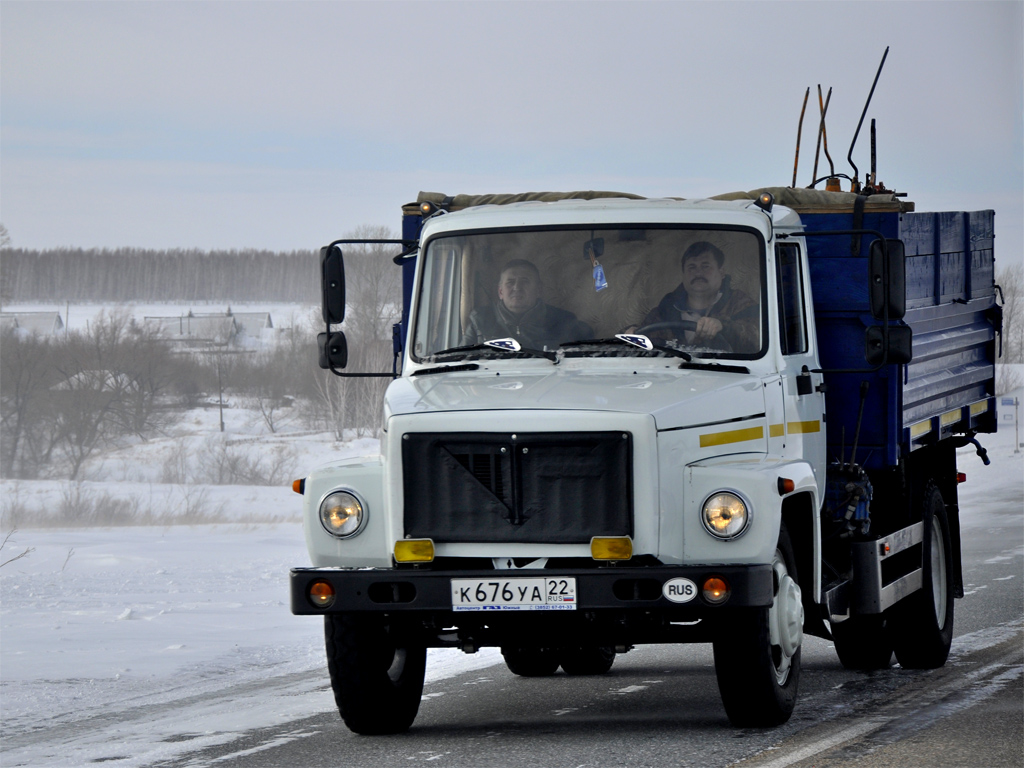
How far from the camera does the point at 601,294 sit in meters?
7.54

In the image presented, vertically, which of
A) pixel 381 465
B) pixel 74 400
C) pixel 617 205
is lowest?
pixel 74 400

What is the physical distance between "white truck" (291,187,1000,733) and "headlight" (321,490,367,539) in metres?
0.01

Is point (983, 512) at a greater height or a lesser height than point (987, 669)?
lesser

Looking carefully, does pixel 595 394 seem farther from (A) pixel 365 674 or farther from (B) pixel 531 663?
(B) pixel 531 663

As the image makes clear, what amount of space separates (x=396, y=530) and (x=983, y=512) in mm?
21223

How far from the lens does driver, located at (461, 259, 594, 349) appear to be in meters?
7.51

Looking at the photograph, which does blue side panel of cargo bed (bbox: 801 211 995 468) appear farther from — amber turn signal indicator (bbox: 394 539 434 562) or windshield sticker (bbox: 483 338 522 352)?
amber turn signal indicator (bbox: 394 539 434 562)

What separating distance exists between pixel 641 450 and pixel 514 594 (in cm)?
83

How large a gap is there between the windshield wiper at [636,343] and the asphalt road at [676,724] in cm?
186

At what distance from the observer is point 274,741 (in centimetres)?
717

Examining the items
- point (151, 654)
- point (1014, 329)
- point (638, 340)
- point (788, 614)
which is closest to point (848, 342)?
point (638, 340)

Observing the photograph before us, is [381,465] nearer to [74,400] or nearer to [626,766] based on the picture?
[626,766]

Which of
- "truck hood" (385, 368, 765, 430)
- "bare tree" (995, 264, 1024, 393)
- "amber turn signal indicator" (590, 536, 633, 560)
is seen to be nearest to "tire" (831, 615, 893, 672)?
"truck hood" (385, 368, 765, 430)

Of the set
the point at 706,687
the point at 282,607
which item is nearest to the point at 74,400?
the point at 282,607
